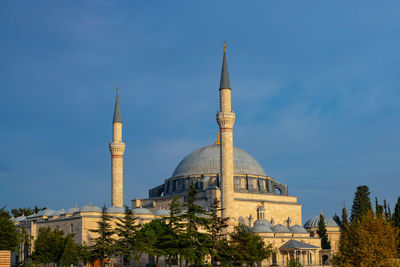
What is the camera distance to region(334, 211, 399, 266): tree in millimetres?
20172

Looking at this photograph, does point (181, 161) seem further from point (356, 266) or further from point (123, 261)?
point (356, 266)

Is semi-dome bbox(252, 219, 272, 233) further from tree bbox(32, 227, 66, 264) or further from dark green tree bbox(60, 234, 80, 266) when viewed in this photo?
tree bbox(32, 227, 66, 264)

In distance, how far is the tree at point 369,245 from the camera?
794 inches

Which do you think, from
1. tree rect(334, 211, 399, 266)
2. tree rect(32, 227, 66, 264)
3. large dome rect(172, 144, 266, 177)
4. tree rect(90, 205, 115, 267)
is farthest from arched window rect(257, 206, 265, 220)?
tree rect(334, 211, 399, 266)

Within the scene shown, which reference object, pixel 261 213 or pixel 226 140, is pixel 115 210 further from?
pixel 261 213

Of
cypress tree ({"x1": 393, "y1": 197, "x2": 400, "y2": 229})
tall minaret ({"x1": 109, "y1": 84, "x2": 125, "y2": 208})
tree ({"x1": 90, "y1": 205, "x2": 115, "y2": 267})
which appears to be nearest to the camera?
tree ({"x1": 90, "y1": 205, "x2": 115, "y2": 267})

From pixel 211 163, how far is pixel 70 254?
17182mm

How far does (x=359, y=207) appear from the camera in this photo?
4791 centimetres

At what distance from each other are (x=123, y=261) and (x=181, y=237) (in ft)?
24.8

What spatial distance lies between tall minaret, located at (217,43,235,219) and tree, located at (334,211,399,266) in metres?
16.5

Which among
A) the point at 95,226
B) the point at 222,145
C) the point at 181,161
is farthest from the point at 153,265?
the point at 181,161

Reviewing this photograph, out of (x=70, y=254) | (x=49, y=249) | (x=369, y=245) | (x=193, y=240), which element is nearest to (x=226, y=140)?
(x=193, y=240)

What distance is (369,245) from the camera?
20.3 m

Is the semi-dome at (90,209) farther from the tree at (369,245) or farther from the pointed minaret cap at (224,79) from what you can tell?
the tree at (369,245)
